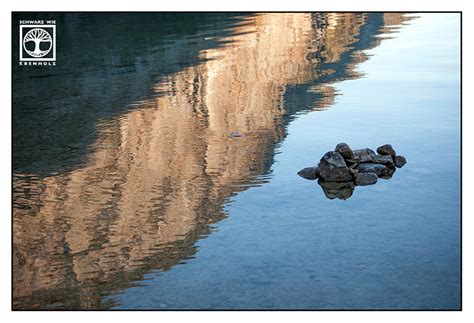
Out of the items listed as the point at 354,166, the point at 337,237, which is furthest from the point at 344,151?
the point at 337,237

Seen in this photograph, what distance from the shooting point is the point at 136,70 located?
29.9 ft

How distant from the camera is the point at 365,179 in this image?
541 centimetres

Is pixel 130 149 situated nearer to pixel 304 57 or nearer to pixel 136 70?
pixel 136 70

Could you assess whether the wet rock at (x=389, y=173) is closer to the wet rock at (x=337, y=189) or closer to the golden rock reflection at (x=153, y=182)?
the wet rock at (x=337, y=189)

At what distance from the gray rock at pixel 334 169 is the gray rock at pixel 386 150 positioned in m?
0.45

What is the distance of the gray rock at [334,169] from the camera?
543 centimetres

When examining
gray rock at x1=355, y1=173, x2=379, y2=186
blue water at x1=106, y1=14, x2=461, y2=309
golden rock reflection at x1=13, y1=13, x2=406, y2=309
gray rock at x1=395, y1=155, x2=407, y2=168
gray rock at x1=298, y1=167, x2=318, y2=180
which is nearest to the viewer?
blue water at x1=106, y1=14, x2=461, y2=309

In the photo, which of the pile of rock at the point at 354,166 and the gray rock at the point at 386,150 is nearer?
the pile of rock at the point at 354,166

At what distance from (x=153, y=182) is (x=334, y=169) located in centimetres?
131

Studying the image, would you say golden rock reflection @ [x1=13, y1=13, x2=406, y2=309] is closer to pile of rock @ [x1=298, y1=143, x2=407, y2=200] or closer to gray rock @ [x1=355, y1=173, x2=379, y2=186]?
pile of rock @ [x1=298, y1=143, x2=407, y2=200]

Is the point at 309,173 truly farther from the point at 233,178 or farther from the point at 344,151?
the point at 233,178

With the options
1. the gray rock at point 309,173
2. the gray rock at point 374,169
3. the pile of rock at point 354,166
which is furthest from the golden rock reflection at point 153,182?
the gray rock at point 374,169

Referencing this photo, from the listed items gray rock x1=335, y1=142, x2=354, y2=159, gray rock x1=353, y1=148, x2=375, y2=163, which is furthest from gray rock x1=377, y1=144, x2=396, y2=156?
gray rock x1=335, y1=142, x2=354, y2=159

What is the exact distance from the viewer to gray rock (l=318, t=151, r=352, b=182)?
543 cm
